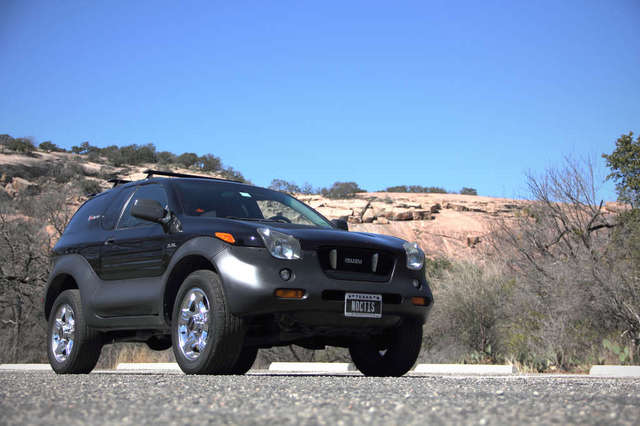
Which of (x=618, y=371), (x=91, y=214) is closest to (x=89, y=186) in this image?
(x=91, y=214)

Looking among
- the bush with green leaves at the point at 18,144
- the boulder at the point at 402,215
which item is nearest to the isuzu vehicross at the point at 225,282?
the boulder at the point at 402,215

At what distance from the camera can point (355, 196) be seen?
55.1 m

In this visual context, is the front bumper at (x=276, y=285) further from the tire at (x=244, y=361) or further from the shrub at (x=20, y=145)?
the shrub at (x=20, y=145)

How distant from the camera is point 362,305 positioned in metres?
6.79

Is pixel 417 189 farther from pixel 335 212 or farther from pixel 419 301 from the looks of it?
pixel 419 301

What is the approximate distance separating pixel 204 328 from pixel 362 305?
1.42 metres

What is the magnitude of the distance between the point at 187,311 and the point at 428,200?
157 feet

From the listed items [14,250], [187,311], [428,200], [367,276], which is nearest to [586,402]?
[367,276]

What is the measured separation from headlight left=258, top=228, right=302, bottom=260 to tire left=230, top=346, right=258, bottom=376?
103 cm

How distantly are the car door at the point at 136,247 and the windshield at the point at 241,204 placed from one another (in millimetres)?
314

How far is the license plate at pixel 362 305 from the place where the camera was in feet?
22.0

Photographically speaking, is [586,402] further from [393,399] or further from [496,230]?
[496,230]

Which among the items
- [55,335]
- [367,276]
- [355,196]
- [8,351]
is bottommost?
[8,351]

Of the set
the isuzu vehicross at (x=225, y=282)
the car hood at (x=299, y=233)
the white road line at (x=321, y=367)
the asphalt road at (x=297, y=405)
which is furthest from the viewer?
the white road line at (x=321, y=367)
